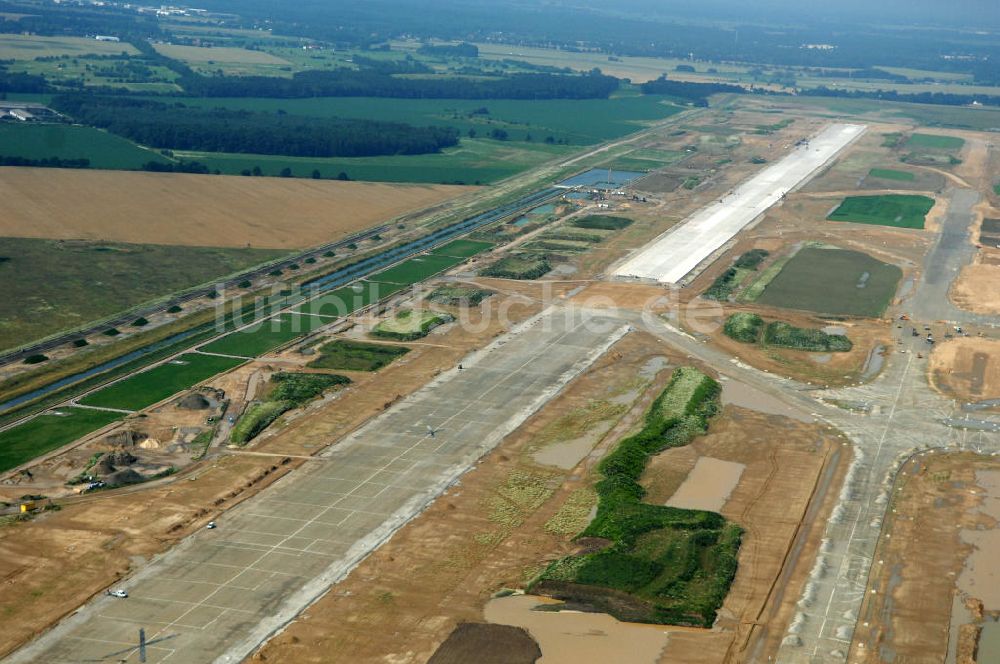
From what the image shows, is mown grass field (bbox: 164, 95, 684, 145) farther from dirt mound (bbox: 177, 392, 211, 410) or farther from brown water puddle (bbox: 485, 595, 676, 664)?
brown water puddle (bbox: 485, 595, 676, 664)

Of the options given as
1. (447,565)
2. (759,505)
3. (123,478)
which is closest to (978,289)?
(759,505)

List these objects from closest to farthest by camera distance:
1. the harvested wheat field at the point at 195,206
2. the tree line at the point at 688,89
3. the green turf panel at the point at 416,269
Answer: the green turf panel at the point at 416,269, the harvested wheat field at the point at 195,206, the tree line at the point at 688,89

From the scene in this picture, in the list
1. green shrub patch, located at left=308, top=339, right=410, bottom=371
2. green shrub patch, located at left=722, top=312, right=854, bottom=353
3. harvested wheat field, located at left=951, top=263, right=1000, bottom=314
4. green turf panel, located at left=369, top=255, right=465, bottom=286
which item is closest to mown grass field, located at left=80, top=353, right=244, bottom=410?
green shrub patch, located at left=308, top=339, right=410, bottom=371

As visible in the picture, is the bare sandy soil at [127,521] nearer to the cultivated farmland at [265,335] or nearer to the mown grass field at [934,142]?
the cultivated farmland at [265,335]

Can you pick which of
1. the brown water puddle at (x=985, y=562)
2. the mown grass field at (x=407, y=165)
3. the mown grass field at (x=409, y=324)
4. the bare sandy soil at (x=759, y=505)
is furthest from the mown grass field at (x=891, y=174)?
the brown water puddle at (x=985, y=562)

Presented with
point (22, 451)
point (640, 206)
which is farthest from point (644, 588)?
point (640, 206)

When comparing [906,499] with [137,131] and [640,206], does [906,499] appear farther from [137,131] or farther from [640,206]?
[137,131]
